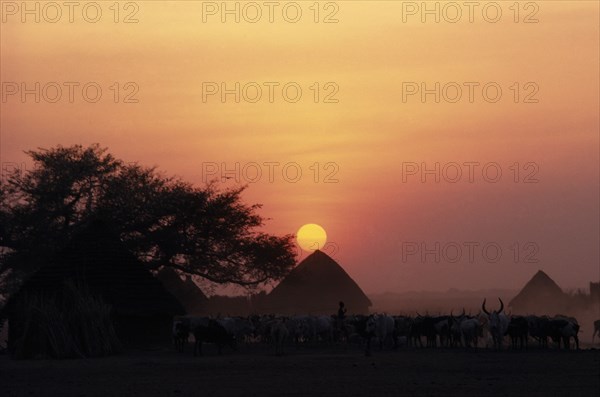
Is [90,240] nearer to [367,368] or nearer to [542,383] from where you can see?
[367,368]

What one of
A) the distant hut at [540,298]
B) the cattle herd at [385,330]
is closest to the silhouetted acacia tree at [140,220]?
the cattle herd at [385,330]

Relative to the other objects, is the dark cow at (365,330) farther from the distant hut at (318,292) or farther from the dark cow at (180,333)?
the distant hut at (318,292)

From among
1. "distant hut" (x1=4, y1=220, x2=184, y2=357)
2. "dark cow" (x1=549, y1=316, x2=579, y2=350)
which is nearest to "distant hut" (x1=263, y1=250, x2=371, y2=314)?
"distant hut" (x1=4, y1=220, x2=184, y2=357)

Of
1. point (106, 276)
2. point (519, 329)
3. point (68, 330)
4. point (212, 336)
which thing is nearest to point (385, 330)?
point (519, 329)

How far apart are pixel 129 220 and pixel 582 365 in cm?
3109

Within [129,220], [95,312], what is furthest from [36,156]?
[95,312]

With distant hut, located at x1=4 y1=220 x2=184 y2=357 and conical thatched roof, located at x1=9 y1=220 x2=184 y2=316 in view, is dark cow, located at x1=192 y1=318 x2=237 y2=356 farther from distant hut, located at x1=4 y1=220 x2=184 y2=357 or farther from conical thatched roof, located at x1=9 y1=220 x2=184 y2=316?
conical thatched roof, located at x1=9 y1=220 x2=184 y2=316

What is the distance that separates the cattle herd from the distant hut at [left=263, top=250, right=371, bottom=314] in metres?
28.3

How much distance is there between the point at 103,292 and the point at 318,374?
16.6 m

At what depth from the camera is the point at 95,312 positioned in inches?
1601

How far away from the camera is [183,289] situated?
7306 centimetres

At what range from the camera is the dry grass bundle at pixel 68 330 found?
1567 inches

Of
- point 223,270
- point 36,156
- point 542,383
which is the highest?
point 36,156

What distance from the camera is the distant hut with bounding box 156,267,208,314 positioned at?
7012cm
